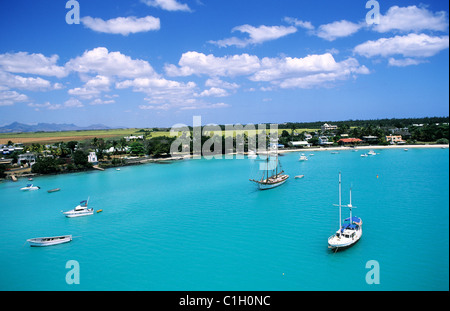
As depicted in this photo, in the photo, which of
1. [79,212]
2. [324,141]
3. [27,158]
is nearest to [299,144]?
[324,141]

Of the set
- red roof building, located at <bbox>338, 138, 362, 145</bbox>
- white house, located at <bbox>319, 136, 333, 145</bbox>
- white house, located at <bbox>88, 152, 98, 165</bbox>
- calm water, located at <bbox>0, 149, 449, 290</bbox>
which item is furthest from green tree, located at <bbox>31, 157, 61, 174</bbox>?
red roof building, located at <bbox>338, 138, 362, 145</bbox>

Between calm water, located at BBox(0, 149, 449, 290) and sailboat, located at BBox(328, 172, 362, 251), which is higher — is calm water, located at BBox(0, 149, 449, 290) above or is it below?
below

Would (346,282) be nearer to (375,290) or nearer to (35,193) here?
(375,290)

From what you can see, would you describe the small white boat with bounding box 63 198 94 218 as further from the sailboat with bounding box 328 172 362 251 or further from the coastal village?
the coastal village

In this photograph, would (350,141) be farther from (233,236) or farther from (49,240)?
(49,240)

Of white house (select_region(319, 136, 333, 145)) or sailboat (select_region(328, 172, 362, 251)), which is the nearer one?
sailboat (select_region(328, 172, 362, 251))

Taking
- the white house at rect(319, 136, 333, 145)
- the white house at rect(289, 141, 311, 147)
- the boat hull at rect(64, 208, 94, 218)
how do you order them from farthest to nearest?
the white house at rect(319, 136, 333, 145), the white house at rect(289, 141, 311, 147), the boat hull at rect(64, 208, 94, 218)

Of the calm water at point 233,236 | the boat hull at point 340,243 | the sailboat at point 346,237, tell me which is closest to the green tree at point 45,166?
the calm water at point 233,236
